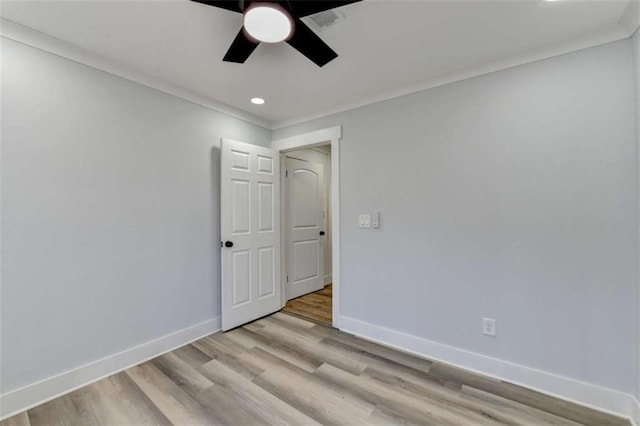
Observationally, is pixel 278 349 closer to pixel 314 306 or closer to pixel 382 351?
pixel 382 351

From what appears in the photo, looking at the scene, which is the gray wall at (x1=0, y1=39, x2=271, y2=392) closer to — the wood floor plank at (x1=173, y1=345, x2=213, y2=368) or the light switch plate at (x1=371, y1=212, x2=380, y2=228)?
the wood floor plank at (x1=173, y1=345, x2=213, y2=368)

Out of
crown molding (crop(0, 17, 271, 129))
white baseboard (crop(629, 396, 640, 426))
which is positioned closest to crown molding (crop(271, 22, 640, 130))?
crown molding (crop(0, 17, 271, 129))

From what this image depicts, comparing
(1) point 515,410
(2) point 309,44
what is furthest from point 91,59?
(1) point 515,410

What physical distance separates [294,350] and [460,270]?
1.60m

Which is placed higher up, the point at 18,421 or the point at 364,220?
the point at 364,220

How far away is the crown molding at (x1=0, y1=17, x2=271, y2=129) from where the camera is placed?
169 cm

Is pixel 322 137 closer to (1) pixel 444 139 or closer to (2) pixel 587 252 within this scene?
(1) pixel 444 139

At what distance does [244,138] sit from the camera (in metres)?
3.13

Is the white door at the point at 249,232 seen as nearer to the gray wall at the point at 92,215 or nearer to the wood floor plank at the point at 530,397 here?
the gray wall at the point at 92,215

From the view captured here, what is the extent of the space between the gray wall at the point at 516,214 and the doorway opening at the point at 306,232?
115 centimetres

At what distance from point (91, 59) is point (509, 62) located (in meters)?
3.11

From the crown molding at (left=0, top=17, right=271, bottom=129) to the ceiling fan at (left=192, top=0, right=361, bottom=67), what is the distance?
1.09m

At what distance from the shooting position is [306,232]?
401cm

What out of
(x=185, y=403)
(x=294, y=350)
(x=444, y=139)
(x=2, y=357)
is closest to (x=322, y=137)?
(x=444, y=139)
